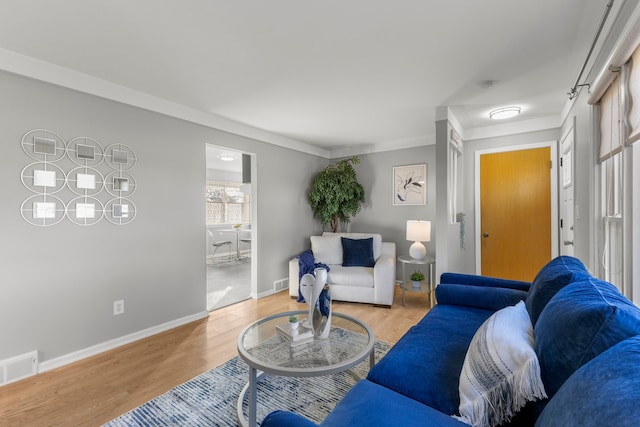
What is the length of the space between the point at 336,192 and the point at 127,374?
3.40 m

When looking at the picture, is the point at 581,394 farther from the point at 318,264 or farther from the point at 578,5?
the point at 318,264

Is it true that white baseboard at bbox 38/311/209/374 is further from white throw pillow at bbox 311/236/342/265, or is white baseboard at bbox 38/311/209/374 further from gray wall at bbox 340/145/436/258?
gray wall at bbox 340/145/436/258

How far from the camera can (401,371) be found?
4.33 feet

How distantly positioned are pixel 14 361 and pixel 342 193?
3.89m

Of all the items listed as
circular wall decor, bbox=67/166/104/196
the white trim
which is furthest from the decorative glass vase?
the white trim

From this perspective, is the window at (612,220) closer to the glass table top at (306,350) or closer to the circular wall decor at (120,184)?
the glass table top at (306,350)

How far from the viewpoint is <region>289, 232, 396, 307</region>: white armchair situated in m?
Result: 3.59

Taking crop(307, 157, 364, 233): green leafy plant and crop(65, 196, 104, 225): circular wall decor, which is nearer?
crop(65, 196, 104, 225): circular wall decor

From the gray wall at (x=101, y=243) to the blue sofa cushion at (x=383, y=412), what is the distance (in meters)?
2.48

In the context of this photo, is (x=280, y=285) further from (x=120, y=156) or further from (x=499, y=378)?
(x=499, y=378)

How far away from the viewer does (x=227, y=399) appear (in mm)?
1881

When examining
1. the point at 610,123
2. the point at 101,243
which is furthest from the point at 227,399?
the point at 610,123

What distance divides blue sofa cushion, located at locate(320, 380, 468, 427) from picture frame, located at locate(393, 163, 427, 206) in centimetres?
368

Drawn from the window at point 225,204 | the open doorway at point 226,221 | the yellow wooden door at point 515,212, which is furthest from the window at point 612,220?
the window at point 225,204
